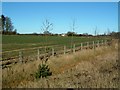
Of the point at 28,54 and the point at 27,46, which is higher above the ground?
the point at 27,46

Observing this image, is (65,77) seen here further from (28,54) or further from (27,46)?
(27,46)

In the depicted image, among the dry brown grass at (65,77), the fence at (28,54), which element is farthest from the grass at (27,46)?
the dry brown grass at (65,77)

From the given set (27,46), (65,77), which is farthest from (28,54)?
(27,46)

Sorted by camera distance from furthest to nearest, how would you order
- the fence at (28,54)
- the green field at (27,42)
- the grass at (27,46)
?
1. the green field at (27,42)
2. the grass at (27,46)
3. the fence at (28,54)

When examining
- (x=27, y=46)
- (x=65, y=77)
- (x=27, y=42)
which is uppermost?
(x=27, y=42)

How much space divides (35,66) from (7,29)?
121 meters

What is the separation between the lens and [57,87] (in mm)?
9352

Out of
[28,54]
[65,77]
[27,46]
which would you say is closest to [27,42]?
[27,46]

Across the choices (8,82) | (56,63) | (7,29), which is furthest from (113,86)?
(7,29)

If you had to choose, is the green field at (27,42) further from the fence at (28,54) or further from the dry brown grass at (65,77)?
the dry brown grass at (65,77)

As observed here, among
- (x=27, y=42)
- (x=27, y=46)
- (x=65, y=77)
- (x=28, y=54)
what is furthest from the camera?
(x=27, y=42)

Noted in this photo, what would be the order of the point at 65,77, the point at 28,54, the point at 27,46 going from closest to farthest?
1. the point at 65,77
2. the point at 28,54
3. the point at 27,46

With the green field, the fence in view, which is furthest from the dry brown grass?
the green field

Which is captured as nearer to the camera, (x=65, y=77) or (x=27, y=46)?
(x=65, y=77)
